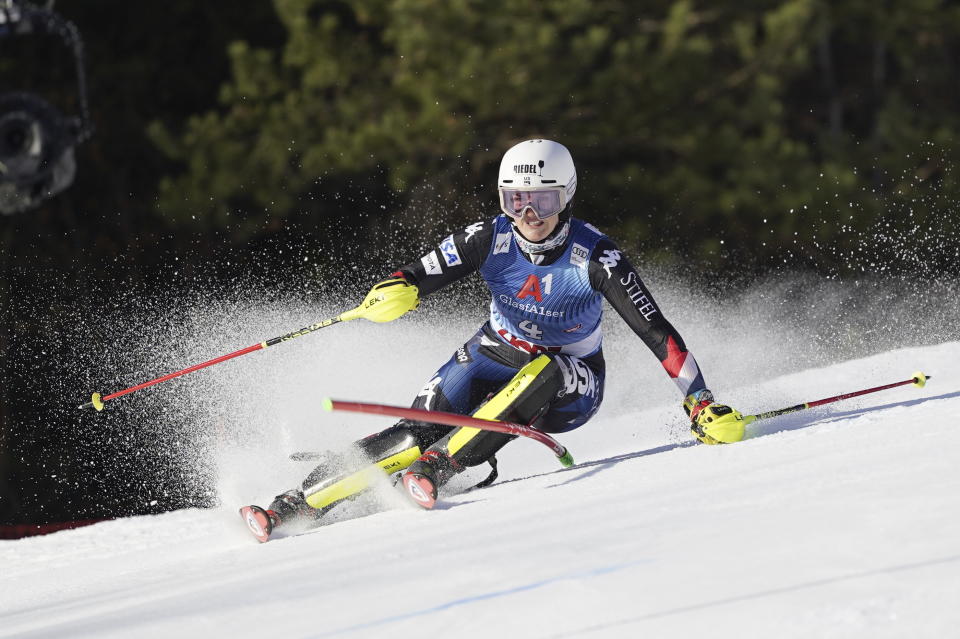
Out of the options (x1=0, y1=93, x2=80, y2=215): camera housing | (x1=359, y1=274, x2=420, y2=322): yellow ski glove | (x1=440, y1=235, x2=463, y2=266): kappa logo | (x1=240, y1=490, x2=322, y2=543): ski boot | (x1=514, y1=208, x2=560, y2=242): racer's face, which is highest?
(x1=0, y1=93, x2=80, y2=215): camera housing

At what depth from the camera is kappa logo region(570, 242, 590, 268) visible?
13.4 feet

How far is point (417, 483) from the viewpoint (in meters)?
3.71

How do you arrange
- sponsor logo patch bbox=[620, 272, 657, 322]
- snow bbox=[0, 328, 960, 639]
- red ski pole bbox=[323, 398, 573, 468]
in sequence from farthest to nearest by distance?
1. sponsor logo patch bbox=[620, 272, 657, 322]
2. red ski pole bbox=[323, 398, 573, 468]
3. snow bbox=[0, 328, 960, 639]

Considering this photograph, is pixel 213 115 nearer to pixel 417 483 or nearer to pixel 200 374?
pixel 200 374

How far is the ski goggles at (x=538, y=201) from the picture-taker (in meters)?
4.06

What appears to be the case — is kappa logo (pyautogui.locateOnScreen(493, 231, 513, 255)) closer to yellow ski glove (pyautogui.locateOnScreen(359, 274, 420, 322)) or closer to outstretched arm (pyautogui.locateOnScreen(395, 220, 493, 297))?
outstretched arm (pyautogui.locateOnScreen(395, 220, 493, 297))

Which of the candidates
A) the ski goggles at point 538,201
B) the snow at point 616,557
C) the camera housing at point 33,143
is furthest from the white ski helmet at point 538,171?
the camera housing at point 33,143

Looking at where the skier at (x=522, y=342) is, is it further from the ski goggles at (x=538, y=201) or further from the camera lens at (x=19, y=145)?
the camera lens at (x=19, y=145)

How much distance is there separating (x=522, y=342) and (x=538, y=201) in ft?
1.82

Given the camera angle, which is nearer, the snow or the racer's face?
the snow

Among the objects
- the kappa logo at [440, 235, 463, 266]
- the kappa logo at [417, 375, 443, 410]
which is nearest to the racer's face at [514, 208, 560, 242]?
the kappa logo at [440, 235, 463, 266]

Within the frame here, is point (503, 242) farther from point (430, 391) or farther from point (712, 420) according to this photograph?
point (712, 420)

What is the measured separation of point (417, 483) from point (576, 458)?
1.63m

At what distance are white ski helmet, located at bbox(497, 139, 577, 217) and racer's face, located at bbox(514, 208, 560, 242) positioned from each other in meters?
0.03
